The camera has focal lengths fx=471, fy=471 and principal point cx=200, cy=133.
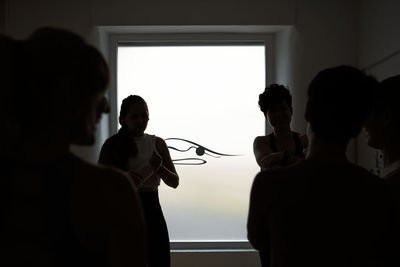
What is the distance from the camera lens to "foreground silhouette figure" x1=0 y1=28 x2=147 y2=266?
76 cm

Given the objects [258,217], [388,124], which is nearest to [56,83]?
[258,217]

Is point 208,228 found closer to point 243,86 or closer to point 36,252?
point 243,86

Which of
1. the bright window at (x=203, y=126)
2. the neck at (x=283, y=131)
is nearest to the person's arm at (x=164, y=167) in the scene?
the neck at (x=283, y=131)

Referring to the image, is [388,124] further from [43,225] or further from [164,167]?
[164,167]

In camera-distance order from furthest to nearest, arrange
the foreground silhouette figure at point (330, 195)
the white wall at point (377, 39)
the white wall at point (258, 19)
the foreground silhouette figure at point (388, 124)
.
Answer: the white wall at point (258, 19) → the white wall at point (377, 39) → the foreground silhouette figure at point (388, 124) → the foreground silhouette figure at point (330, 195)

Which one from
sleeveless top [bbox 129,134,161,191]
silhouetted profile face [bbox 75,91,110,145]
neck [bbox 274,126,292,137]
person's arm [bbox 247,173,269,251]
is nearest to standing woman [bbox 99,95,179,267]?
sleeveless top [bbox 129,134,161,191]

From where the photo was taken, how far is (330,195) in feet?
3.29

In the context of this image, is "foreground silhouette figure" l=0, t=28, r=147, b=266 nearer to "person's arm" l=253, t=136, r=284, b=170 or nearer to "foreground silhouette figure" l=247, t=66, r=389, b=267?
"foreground silhouette figure" l=247, t=66, r=389, b=267

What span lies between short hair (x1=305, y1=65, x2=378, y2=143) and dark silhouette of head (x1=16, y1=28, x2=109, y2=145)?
49 cm

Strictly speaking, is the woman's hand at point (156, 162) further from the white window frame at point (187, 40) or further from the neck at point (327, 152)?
the neck at point (327, 152)

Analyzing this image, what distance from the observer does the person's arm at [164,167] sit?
269cm

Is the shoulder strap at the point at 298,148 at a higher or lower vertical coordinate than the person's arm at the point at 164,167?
higher

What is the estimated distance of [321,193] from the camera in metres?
1.00

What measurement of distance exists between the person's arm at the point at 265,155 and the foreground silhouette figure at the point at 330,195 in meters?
1.39
